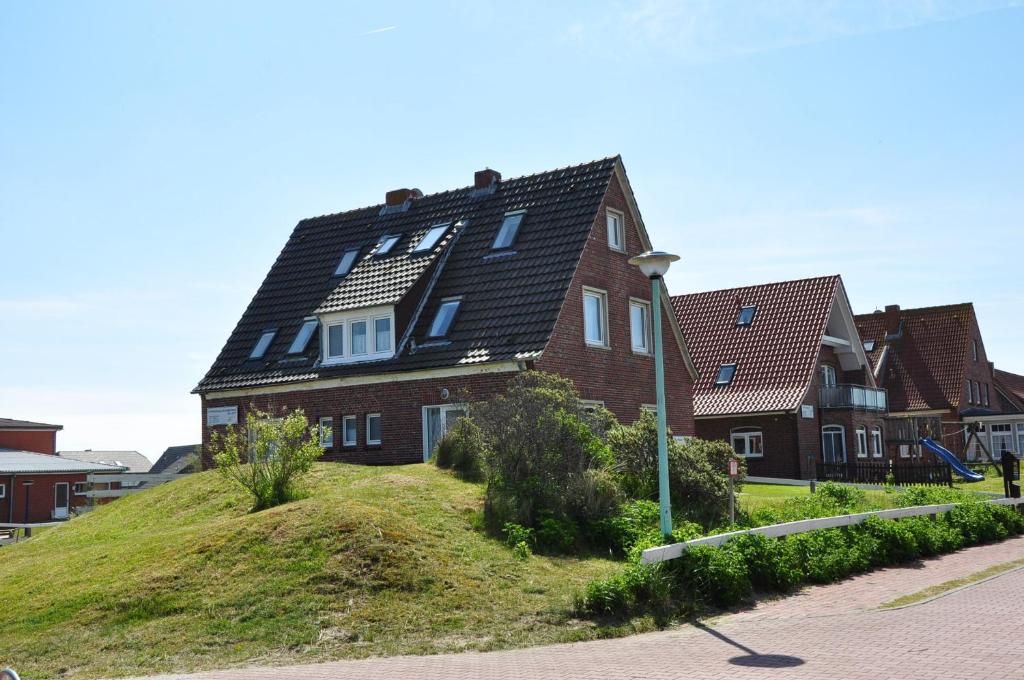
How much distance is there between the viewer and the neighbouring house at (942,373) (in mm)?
50344

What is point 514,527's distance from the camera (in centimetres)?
1549

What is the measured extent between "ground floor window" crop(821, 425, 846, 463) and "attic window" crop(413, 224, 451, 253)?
691 inches

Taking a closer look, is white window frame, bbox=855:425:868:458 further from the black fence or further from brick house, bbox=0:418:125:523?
brick house, bbox=0:418:125:523

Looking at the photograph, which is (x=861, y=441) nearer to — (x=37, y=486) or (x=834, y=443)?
(x=834, y=443)

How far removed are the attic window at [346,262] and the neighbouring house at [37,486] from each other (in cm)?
2966

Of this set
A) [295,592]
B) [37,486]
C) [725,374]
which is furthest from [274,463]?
[37,486]

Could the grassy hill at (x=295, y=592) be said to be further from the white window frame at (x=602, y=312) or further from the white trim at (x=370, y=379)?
the white window frame at (x=602, y=312)

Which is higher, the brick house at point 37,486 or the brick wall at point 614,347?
the brick wall at point 614,347

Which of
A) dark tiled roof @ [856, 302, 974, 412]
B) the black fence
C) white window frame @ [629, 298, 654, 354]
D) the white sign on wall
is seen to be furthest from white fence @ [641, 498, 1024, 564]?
dark tiled roof @ [856, 302, 974, 412]

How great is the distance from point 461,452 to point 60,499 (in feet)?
151

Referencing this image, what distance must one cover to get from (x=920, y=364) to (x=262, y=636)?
46.5 m

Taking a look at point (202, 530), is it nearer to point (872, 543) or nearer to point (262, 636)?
point (262, 636)

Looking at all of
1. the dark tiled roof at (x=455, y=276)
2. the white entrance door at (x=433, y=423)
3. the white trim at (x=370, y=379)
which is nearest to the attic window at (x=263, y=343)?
the dark tiled roof at (x=455, y=276)

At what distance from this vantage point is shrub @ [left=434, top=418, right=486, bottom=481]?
19234 mm
